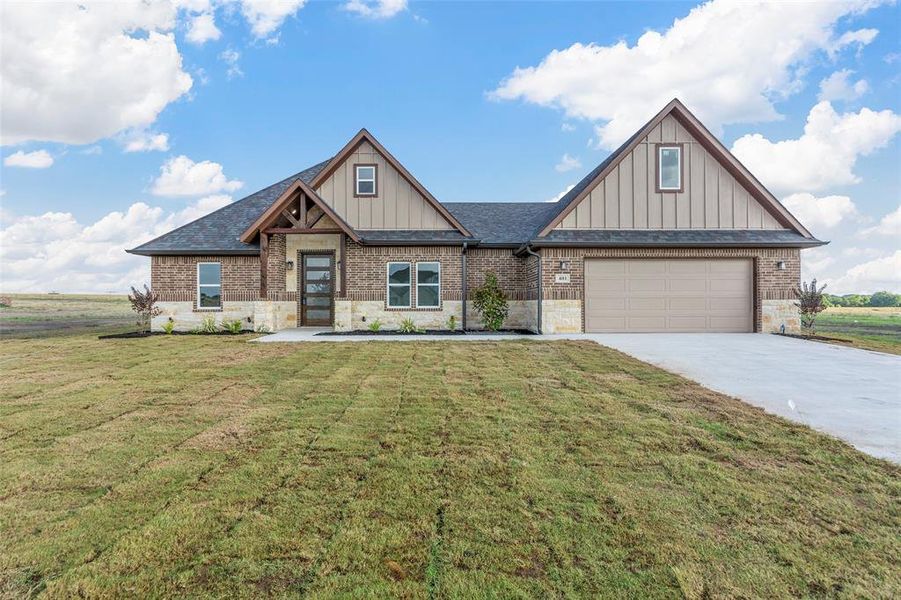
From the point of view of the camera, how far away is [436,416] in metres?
5.08

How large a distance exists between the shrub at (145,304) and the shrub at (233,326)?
2.39 meters

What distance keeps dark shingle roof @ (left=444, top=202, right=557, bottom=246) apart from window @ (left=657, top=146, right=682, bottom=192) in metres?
4.09

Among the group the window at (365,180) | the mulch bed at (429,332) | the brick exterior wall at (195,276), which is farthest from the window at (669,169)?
the brick exterior wall at (195,276)

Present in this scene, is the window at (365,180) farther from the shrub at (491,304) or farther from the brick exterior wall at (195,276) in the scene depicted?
the shrub at (491,304)

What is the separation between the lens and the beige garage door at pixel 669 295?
46.5ft

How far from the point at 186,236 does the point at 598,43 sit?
705 inches

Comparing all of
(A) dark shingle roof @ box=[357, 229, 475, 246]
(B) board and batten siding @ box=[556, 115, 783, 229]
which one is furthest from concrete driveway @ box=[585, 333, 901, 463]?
(A) dark shingle roof @ box=[357, 229, 475, 246]

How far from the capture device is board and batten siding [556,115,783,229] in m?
14.2

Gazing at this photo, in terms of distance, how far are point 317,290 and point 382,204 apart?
3.96 m

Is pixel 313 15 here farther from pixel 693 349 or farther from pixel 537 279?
pixel 693 349

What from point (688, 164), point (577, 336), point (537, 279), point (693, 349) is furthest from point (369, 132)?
point (693, 349)

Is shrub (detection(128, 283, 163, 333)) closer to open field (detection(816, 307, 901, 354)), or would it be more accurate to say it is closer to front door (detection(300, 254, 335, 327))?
front door (detection(300, 254, 335, 327))

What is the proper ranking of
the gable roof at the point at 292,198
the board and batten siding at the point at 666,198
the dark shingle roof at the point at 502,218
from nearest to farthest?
the gable roof at the point at 292,198, the board and batten siding at the point at 666,198, the dark shingle roof at the point at 502,218

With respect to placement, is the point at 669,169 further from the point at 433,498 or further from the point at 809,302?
the point at 433,498
